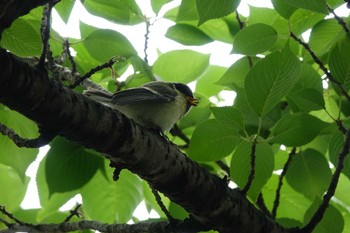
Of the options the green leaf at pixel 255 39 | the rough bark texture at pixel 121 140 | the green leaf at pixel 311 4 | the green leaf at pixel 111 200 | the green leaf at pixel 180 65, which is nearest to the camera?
the rough bark texture at pixel 121 140

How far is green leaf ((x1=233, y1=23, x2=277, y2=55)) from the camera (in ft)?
8.91

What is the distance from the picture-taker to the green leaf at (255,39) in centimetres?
Result: 271

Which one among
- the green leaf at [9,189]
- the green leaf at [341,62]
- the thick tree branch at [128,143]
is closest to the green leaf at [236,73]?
the green leaf at [341,62]

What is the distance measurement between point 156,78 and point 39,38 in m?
1.26

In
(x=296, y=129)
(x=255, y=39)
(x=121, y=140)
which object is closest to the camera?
(x=121, y=140)

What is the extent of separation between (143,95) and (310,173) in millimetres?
986

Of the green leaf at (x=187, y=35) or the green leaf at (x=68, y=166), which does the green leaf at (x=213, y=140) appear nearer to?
the green leaf at (x=68, y=166)

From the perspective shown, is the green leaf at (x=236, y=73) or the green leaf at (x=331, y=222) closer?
the green leaf at (x=331, y=222)

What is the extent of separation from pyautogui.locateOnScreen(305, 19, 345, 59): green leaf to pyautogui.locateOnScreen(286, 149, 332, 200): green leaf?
21.4 inches

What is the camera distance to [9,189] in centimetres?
340

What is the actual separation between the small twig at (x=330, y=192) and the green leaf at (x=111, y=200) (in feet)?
3.63

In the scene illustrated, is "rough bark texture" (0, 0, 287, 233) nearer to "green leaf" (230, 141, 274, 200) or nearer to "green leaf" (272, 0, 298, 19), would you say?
"green leaf" (230, 141, 274, 200)

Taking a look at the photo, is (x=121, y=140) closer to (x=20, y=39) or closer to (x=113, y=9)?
(x=20, y=39)

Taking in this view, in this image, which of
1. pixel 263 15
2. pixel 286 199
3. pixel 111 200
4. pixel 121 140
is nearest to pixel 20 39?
pixel 121 140
